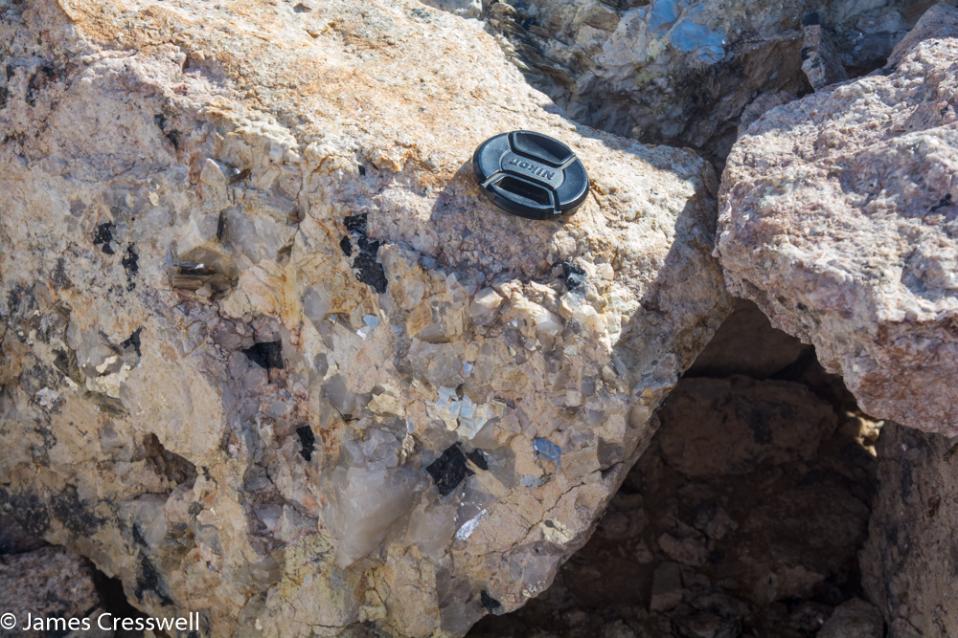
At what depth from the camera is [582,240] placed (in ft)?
7.30

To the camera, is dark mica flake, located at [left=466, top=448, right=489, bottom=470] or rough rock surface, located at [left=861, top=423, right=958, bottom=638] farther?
rough rock surface, located at [left=861, top=423, right=958, bottom=638]

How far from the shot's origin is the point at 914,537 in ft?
8.50

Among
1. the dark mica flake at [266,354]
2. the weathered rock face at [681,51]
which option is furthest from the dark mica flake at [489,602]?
the weathered rock face at [681,51]

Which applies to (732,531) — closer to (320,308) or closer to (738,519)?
(738,519)

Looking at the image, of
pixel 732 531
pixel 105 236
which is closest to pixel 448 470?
pixel 105 236

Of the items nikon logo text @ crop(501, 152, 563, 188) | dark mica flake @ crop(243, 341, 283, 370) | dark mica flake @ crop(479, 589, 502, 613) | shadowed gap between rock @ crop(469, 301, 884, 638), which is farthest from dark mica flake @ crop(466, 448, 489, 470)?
shadowed gap between rock @ crop(469, 301, 884, 638)

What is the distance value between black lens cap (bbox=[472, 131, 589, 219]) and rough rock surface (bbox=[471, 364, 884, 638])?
1246 millimetres

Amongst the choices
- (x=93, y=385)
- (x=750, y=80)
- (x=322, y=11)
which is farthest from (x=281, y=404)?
(x=750, y=80)

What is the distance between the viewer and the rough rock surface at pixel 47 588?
2.63 meters

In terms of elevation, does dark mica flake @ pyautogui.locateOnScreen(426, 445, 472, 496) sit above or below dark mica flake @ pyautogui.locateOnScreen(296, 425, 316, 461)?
above

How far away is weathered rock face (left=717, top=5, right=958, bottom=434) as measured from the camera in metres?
1.80

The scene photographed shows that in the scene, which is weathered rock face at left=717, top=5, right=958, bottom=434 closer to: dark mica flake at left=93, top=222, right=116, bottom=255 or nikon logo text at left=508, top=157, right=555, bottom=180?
nikon logo text at left=508, top=157, right=555, bottom=180

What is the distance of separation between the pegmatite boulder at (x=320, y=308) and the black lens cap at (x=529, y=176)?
0.05 m

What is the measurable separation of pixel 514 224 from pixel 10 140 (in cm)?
137
